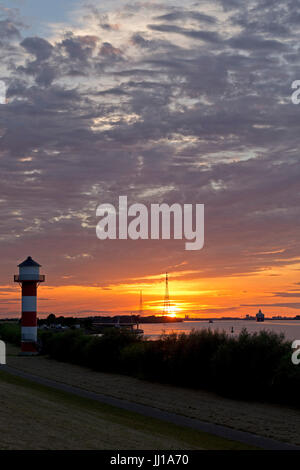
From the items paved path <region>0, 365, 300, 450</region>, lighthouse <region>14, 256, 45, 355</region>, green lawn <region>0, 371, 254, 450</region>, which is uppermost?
lighthouse <region>14, 256, 45, 355</region>

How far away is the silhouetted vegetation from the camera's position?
31692 millimetres

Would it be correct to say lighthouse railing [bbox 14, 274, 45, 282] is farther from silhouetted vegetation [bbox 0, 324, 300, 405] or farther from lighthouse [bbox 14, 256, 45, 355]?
silhouetted vegetation [bbox 0, 324, 300, 405]

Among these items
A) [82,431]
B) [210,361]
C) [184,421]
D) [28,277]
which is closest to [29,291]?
[28,277]

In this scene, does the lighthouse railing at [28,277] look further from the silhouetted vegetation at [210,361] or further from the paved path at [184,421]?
the paved path at [184,421]

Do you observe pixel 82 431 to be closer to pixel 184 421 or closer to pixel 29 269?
pixel 184 421

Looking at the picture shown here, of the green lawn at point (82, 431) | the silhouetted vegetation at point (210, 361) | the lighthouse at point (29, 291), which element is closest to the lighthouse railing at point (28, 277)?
the lighthouse at point (29, 291)

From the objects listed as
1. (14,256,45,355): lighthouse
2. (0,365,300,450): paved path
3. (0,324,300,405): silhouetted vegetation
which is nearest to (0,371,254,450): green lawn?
(0,365,300,450): paved path

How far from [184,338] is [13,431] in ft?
85.2

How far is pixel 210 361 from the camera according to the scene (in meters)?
36.1

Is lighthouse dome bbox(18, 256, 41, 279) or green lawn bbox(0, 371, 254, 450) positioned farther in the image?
lighthouse dome bbox(18, 256, 41, 279)

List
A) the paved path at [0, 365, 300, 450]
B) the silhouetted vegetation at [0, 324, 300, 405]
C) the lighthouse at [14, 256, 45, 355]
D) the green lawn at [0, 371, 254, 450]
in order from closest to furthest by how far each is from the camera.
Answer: the green lawn at [0, 371, 254, 450] < the paved path at [0, 365, 300, 450] < the silhouetted vegetation at [0, 324, 300, 405] < the lighthouse at [14, 256, 45, 355]

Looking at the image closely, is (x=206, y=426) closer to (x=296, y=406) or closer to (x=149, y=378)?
(x=296, y=406)

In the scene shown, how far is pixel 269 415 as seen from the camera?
26.8 metres
